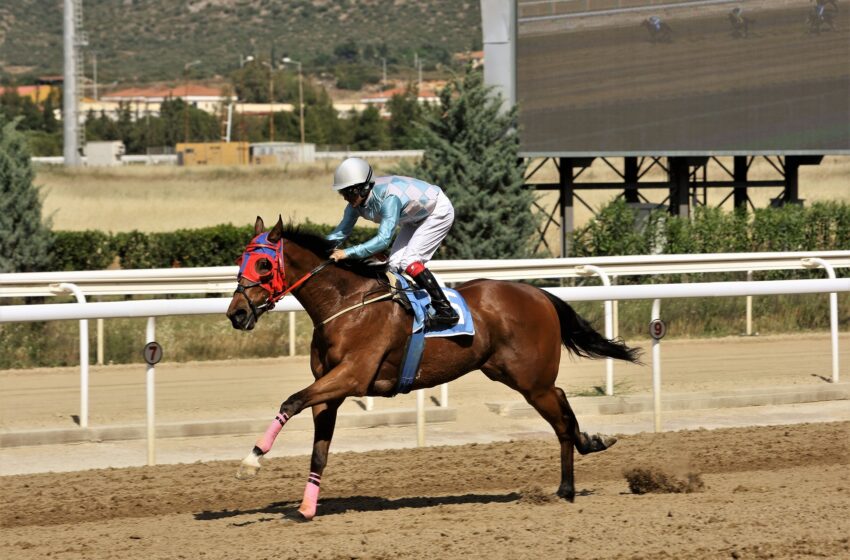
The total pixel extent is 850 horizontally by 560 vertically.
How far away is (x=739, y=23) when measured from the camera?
18922 millimetres

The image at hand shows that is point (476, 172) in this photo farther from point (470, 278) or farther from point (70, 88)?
point (70, 88)

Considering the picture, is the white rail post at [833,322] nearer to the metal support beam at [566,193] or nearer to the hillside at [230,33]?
the metal support beam at [566,193]

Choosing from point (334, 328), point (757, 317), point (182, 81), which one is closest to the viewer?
point (334, 328)

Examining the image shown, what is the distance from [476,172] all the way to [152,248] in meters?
5.50

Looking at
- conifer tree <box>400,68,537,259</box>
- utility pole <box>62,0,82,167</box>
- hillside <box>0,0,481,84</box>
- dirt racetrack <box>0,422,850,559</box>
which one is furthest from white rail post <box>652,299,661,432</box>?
hillside <box>0,0,481,84</box>

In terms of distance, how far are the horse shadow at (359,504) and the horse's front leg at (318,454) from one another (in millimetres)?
110

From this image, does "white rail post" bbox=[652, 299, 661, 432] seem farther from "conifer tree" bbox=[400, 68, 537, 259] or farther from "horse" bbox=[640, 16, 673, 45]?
"horse" bbox=[640, 16, 673, 45]

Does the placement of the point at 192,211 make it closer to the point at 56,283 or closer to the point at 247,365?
the point at 56,283

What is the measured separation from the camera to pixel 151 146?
78.8 m

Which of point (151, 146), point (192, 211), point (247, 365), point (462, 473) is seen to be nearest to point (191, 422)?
point (247, 365)

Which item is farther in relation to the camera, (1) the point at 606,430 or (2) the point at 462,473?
(1) the point at 606,430

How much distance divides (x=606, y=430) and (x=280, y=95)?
4225 inches

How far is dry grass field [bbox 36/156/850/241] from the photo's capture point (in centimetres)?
3278

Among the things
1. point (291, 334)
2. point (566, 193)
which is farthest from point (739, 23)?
point (291, 334)
